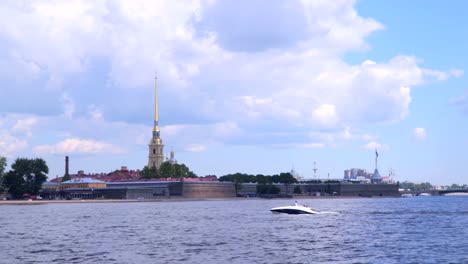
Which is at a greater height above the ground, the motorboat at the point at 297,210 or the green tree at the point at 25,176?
the green tree at the point at 25,176

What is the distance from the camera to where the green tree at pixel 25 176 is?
16100 cm

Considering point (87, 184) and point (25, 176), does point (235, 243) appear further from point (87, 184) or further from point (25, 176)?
point (87, 184)

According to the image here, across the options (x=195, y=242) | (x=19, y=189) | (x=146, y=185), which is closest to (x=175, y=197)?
(x=146, y=185)

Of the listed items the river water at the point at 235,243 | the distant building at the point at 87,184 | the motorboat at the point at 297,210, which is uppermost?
the distant building at the point at 87,184

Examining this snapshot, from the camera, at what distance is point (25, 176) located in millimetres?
164000

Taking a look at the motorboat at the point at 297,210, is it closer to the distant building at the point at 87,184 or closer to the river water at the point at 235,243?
the river water at the point at 235,243

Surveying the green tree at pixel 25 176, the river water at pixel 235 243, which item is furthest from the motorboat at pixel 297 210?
the green tree at pixel 25 176

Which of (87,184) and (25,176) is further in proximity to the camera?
(87,184)

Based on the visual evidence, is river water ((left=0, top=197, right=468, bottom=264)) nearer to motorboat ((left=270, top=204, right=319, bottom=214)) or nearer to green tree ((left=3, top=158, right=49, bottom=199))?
motorboat ((left=270, top=204, right=319, bottom=214))

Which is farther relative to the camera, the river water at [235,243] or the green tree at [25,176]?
the green tree at [25,176]

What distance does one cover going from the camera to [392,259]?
134 ft

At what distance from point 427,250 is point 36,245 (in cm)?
2451

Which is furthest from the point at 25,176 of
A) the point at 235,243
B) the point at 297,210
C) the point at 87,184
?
the point at 235,243

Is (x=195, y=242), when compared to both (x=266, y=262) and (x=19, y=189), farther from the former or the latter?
(x=19, y=189)
